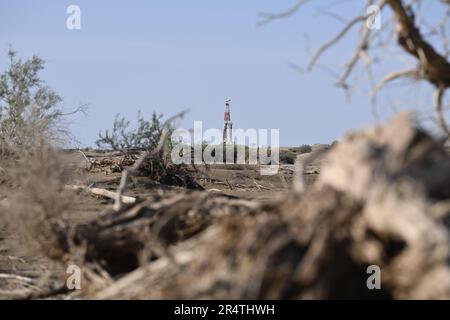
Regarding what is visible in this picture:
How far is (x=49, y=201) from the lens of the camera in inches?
185

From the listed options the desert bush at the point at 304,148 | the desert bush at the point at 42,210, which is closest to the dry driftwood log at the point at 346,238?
the desert bush at the point at 42,210

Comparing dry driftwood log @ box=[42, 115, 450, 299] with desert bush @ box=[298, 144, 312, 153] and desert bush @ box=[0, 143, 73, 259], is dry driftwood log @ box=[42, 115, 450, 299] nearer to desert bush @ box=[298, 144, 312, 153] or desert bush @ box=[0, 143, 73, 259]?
desert bush @ box=[0, 143, 73, 259]

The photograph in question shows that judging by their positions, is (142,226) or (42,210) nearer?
(142,226)

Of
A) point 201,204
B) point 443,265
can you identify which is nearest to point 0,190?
point 201,204

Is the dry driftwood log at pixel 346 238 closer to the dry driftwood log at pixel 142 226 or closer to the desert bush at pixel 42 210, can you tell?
the dry driftwood log at pixel 142 226

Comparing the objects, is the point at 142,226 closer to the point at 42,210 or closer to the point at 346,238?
the point at 42,210

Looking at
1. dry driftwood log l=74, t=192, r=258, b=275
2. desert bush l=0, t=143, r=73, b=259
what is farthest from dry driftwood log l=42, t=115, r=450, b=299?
desert bush l=0, t=143, r=73, b=259

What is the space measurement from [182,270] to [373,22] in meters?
2.35

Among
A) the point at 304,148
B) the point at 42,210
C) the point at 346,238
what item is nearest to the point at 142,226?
the point at 42,210

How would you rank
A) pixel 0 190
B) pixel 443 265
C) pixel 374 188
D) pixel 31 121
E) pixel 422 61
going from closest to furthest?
1. pixel 443 265
2. pixel 374 188
3. pixel 422 61
4. pixel 0 190
5. pixel 31 121

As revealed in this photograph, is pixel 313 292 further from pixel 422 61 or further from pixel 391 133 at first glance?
pixel 422 61

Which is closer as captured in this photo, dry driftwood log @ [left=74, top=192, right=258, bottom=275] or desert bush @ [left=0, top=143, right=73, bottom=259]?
dry driftwood log @ [left=74, top=192, right=258, bottom=275]
